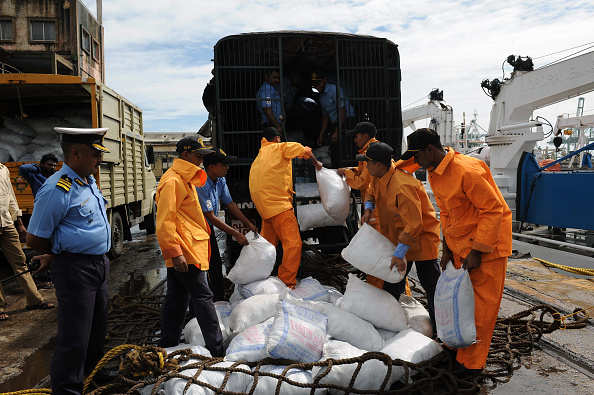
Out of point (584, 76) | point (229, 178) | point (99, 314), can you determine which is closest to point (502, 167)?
point (584, 76)

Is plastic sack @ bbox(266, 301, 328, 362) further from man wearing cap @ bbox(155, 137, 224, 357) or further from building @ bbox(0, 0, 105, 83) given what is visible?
building @ bbox(0, 0, 105, 83)

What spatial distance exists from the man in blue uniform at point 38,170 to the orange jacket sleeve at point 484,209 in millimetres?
4514

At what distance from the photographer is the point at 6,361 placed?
118 inches

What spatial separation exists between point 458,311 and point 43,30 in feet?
58.8

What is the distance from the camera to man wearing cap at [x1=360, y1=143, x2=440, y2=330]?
9.26ft

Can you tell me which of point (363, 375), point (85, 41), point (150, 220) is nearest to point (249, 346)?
point (363, 375)

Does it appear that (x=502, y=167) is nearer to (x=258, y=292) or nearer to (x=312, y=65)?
(x=312, y=65)

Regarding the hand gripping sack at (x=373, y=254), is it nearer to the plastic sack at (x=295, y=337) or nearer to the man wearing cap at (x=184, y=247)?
the plastic sack at (x=295, y=337)

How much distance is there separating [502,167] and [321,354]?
8050 millimetres

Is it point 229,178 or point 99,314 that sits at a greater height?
point 229,178

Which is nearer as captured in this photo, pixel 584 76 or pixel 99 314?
pixel 99 314

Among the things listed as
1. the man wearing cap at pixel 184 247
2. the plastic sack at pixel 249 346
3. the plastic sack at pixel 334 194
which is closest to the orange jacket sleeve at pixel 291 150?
the plastic sack at pixel 334 194

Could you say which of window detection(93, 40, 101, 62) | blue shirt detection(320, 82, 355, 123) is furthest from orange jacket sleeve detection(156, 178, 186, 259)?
window detection(93, 40, 101, 62)

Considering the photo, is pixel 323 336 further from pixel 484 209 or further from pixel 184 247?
pixel 484 209
